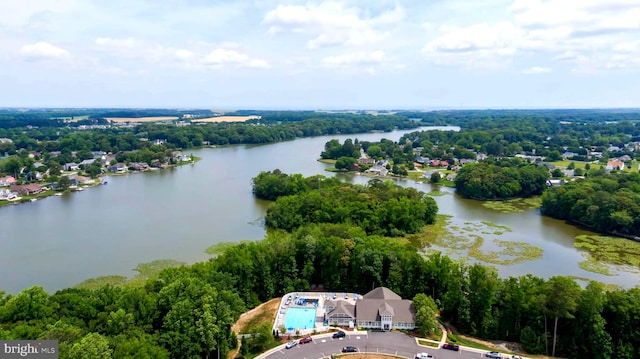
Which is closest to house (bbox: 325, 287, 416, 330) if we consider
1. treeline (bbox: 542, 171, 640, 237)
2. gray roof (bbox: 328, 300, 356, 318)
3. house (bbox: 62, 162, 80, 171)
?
gray roof (bbox: 328, 300, 356, 318)

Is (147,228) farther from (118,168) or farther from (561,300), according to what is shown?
(118,168)

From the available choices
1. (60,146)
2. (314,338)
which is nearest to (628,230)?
(314,338)

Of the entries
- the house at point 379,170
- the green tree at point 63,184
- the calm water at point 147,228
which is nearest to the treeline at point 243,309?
the calm water at point 147,228

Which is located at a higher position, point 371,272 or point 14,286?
point 371,272

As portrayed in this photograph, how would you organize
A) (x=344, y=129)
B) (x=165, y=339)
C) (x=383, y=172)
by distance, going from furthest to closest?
(x=344, y=129), (x=383, y=172), (x=165, y=339)

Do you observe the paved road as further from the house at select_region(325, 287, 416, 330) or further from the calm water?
the calm water

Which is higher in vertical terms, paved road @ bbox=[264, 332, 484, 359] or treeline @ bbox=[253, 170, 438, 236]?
treeline @ bbox=[253, 170, 438, 236]

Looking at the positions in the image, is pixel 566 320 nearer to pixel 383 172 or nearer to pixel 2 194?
pixel 383 172

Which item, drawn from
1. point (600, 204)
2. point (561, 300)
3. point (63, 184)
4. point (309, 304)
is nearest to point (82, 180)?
point (63, 184)
